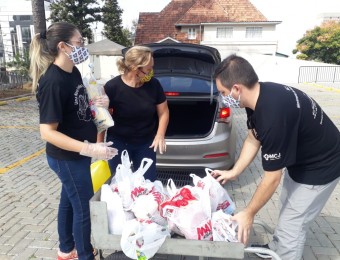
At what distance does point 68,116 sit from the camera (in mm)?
2074

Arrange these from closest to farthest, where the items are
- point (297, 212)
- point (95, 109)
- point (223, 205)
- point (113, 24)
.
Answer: point (223, 205) < point (297, 212) < point (95, 109) < point (113, 24)

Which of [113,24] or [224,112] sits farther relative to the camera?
[113,24]

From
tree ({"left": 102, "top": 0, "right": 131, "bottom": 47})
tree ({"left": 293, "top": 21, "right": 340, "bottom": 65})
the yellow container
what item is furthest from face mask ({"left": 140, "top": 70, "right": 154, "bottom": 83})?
tree ({"left": 293, "top": 21, "right": 340, "bottom": 65})

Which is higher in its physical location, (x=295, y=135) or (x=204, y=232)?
(x=295, y=135)

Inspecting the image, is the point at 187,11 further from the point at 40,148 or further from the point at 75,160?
the point at 75,160

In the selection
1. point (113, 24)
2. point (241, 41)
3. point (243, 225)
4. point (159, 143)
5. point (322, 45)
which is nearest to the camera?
point (243, 225)

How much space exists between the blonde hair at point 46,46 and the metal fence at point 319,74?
23.3m

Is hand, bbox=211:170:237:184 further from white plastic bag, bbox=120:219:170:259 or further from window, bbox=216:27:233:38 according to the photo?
window, bbox=216:27:233:38

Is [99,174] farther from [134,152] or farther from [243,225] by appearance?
[243,225]

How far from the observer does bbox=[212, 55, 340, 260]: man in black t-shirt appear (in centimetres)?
177

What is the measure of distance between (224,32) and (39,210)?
1029 inches

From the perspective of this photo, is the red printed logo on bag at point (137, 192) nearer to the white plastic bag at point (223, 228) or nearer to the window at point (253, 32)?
the white plastic bag at point (223, 228)

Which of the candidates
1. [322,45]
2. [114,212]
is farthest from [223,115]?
[322,45]

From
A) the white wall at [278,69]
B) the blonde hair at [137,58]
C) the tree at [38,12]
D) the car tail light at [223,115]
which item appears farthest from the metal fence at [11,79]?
the white wall at [278,69]
